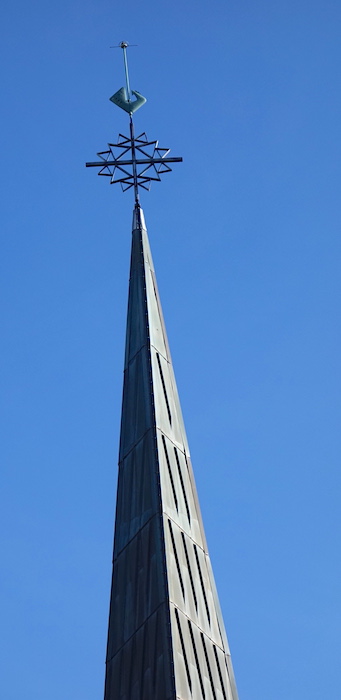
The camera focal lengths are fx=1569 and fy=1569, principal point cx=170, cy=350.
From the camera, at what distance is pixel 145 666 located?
61938 millimetres

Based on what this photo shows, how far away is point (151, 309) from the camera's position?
2901 inches

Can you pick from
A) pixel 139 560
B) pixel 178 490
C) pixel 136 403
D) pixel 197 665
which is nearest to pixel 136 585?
pixel 139 560

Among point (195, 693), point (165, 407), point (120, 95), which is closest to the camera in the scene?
point (195, 693)

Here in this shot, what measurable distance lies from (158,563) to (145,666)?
4.22 meters

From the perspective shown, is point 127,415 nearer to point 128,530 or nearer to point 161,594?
point 128,530

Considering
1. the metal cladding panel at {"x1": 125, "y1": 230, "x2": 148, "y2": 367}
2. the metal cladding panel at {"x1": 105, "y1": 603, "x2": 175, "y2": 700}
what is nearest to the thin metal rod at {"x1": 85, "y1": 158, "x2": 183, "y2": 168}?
the metal cladding panel at {"x1": 125, "y1": 230, "x2": 148, "y2": 367}

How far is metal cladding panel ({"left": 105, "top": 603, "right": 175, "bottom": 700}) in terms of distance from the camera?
60562 millimetres

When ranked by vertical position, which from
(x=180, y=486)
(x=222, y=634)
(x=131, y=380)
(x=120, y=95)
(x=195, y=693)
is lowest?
(x=195, y=693)

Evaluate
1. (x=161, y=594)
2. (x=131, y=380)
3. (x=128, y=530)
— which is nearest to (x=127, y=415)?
(x=131, y=380)

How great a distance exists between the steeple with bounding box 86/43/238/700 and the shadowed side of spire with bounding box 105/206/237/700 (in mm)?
45

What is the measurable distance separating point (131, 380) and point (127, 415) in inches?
70.8

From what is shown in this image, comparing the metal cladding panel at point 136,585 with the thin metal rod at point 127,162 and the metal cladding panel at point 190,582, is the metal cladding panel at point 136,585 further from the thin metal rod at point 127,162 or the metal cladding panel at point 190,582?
the thin metal rod at point 127,162

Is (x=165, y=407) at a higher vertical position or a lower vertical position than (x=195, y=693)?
higher

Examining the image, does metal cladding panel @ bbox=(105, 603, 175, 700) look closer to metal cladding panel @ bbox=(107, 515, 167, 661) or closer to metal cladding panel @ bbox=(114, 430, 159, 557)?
metal cladding panel @ bbox=(107, 515, 167, 661)
